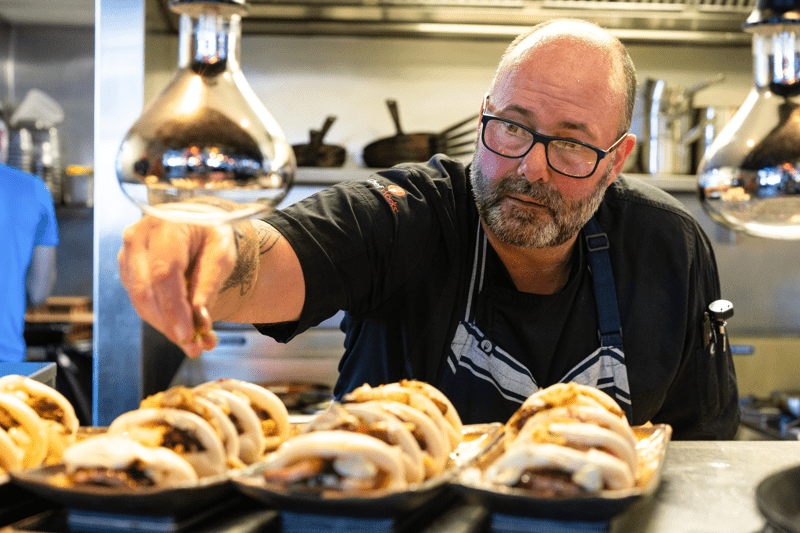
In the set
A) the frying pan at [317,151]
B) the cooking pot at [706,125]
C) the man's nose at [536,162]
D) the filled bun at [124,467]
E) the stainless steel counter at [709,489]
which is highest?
the cooking pot at [706,125]

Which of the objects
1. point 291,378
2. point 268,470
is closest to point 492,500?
→ point 268,470

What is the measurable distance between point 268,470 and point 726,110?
3077mm

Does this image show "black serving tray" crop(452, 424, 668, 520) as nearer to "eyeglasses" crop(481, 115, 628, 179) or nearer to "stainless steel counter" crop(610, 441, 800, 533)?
"stainless steel counter" crop(610, 441, 800, 533)

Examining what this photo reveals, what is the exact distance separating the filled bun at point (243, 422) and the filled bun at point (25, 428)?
16 centimetres

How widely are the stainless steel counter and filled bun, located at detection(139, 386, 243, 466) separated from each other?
39 centimetres

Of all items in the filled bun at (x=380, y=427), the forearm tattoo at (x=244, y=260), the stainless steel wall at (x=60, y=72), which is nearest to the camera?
the filled bun at (x=380, y=427)

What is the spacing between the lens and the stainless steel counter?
73 centimetres

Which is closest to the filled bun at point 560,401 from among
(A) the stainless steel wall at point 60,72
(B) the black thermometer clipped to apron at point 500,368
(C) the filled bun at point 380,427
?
(C) the filled bun at point 380,427

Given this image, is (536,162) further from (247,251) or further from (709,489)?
(709,489)

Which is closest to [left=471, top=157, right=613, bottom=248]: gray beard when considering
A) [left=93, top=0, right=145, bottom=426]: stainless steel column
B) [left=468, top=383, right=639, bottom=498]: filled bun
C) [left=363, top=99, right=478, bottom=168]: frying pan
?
[left=468, top=383, right=639, bottom=498]: filled bun

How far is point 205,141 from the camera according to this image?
1.96ft

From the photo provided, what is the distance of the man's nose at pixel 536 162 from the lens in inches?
54.7

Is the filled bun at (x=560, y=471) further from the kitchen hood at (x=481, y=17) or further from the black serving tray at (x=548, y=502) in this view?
the kitchen hood at (x=481, y=17)

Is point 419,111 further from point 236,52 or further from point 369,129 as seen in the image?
point 236,52
